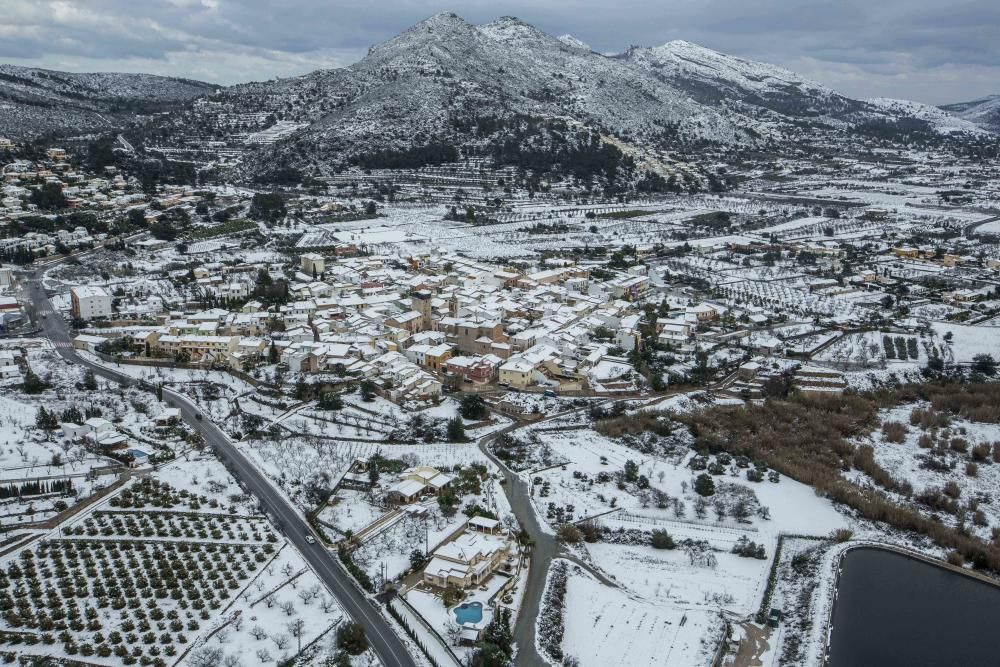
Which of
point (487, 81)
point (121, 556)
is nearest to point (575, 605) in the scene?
point (121, 556)

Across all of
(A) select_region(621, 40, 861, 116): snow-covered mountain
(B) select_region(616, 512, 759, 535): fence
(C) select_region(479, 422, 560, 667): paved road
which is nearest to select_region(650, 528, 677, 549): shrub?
A: (B) select_region(616, 512, 759, 535): fence

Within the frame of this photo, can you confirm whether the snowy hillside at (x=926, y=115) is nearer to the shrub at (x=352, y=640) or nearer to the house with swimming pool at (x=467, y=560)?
the house with swimming pool at (x=467, y=560)

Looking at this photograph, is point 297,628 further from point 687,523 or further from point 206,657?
point 687,523

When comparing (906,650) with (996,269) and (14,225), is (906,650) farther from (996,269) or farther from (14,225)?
(14,225)

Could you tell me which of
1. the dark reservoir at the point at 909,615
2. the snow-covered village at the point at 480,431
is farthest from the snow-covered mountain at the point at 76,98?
the dark reservoir at the point at 909,615

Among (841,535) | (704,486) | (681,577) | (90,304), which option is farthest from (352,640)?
(90,304)
